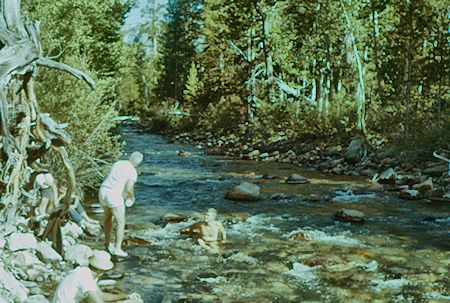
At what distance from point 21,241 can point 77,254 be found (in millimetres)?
899

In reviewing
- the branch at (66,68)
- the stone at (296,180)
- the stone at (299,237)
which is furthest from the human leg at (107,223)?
the stone at (296,180)

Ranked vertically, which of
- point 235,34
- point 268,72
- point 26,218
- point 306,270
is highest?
point 235,34

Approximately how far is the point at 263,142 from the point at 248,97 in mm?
6676

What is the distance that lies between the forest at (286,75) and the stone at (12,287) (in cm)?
377

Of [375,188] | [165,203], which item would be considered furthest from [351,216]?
[165,203]

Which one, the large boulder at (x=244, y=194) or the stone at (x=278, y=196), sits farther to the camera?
the stone at (x=278, y=196)

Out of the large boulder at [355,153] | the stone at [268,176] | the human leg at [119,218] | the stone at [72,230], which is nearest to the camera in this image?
the human leg at [119,218]

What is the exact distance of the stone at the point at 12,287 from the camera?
620 centimetres

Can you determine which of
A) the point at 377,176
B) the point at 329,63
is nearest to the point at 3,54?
the point at 377,176

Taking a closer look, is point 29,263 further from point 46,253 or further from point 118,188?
point 118,188

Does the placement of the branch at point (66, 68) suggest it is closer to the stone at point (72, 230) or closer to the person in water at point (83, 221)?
the person in water at point (83, 221)

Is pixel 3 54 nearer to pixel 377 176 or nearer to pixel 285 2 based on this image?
pixel 377 176

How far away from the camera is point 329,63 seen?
3362cm

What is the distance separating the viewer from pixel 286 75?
41.2 m
